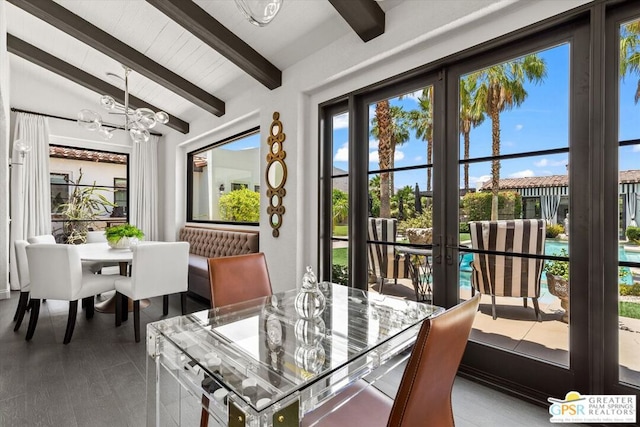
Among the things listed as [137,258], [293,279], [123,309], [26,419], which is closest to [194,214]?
[123,309]

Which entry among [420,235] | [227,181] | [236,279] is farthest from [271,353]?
[227,181]

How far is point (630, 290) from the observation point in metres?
1.63

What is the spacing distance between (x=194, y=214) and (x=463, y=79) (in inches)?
192

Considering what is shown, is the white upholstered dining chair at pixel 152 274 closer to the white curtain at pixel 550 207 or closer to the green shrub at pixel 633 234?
the white curtain at pixel 550 207

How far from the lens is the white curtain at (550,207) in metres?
1.87

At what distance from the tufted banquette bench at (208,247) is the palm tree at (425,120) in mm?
2269

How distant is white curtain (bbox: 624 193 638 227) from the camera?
5.31ft

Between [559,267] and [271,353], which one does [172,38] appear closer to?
[271,353]

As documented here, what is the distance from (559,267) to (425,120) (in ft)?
4.47

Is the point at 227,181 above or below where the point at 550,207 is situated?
above

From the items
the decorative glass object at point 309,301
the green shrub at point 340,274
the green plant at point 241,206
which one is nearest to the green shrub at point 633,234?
the decorative glass object at point 309,301

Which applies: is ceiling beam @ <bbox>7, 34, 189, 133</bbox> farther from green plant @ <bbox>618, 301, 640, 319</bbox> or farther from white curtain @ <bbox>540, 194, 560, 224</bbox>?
green plant @ <bbox>618, 301, 640, 319</bbox>

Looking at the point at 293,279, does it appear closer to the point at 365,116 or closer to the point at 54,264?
the point at 365,116

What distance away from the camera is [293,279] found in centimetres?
323
